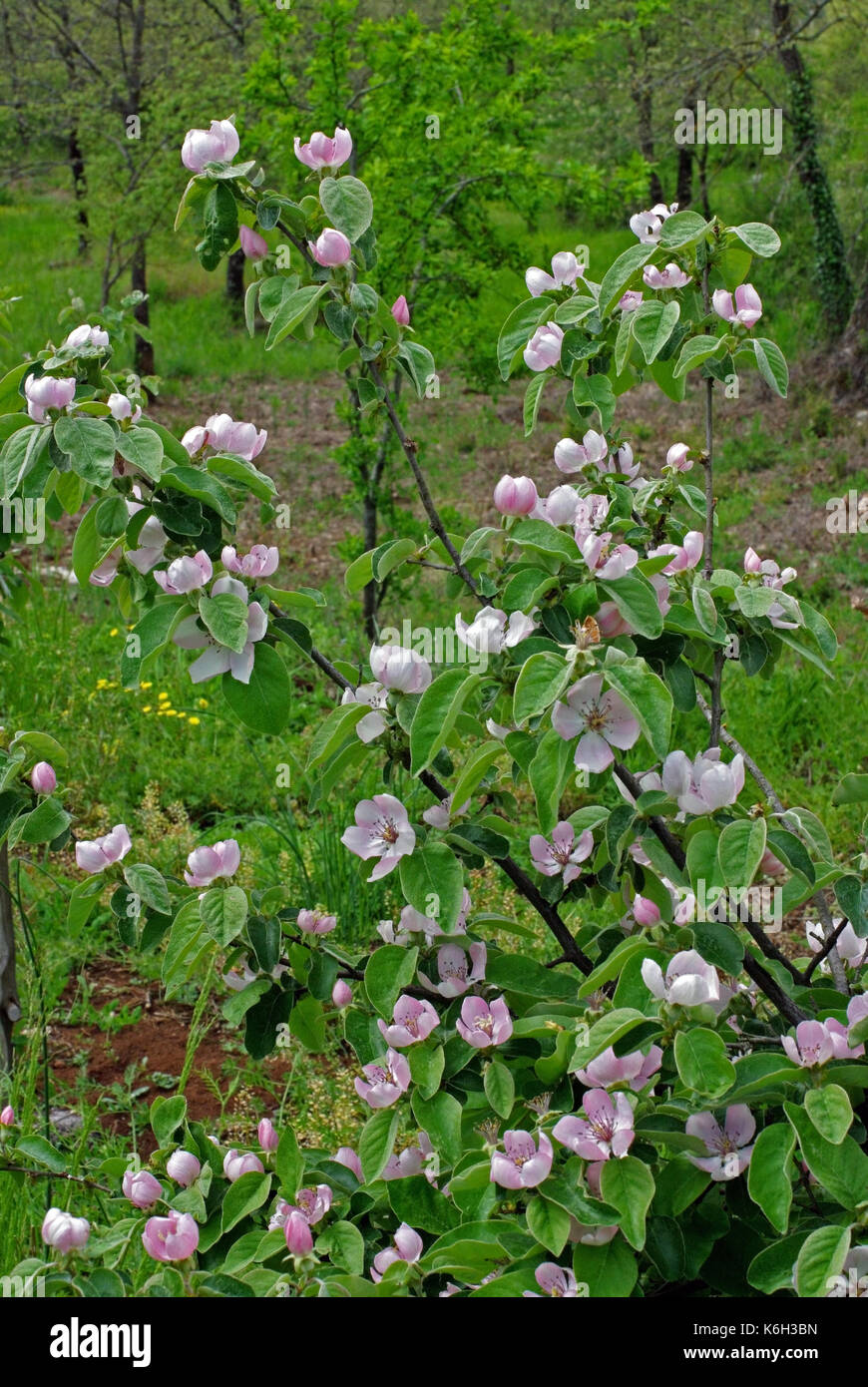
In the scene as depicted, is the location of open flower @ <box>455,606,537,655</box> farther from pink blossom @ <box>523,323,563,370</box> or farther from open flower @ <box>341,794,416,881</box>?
pink blossom @ <box>523,323,563,370</box>

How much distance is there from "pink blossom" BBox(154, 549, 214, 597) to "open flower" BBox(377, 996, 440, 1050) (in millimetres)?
486

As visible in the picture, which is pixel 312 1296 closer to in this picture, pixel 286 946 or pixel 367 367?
pixel 286 946

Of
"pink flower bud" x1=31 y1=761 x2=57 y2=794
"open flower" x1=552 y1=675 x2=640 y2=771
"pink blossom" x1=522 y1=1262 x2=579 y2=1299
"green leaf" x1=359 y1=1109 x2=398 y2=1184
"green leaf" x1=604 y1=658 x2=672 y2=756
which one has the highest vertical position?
"green leaf" x1=604 y1=658 x2=672 y2=756

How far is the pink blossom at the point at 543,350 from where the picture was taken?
1578mm

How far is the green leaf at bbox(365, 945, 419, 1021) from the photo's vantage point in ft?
4.22

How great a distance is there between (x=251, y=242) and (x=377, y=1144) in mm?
1009

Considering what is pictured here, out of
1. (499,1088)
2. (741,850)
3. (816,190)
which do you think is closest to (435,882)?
(499,1088)

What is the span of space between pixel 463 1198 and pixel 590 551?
26.8 inches

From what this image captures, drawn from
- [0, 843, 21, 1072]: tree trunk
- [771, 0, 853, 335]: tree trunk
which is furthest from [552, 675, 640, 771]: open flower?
[771, 0, 853, 335]: tree trunk

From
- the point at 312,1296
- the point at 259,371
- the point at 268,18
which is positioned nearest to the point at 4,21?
the point at 259,371

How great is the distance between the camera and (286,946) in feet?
4.94

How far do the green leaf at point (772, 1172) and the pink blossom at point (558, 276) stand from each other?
3.55 feet

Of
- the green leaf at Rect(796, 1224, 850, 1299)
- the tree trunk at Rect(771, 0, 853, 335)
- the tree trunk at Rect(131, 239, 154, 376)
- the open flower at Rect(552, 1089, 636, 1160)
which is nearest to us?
the green leaf at Rect(796, 1224, 850, 1299)

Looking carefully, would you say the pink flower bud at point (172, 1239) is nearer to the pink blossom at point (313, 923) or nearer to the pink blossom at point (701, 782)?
the pink blossom at point (313, 923)
